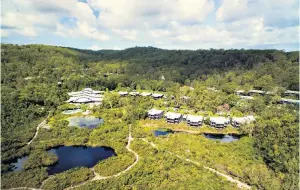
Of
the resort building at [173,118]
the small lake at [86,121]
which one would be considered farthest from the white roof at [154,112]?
the small lake at [86,121]

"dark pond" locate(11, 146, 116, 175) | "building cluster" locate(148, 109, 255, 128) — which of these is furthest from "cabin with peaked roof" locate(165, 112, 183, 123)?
"dark pond" locate(11, 146, 116, 175)

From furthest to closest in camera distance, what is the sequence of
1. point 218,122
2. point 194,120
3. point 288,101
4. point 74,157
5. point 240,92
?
point 240,92, point 288,101, point 194,120, point 218,122, point 74,157

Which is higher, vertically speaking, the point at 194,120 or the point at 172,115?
the point at 172,115

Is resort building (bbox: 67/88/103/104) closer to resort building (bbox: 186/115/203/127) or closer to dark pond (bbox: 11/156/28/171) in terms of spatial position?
resort building (bbox: 186/115/203/127)

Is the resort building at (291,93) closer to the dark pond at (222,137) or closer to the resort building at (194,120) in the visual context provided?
the dark pond at (222,137)

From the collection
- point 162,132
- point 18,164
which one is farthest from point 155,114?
point 18,164

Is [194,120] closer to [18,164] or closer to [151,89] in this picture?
[18,164]

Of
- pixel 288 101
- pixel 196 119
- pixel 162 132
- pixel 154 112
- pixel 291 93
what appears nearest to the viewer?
pixel 162 132
